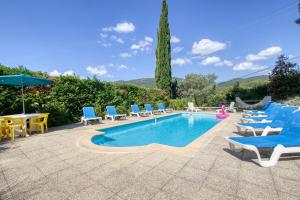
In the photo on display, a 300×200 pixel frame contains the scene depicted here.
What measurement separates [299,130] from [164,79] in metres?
17.5

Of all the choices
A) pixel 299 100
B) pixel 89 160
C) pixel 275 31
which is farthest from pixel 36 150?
pixel 275 31

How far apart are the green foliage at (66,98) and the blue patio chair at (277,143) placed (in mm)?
8321

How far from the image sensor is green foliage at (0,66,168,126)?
792 cm

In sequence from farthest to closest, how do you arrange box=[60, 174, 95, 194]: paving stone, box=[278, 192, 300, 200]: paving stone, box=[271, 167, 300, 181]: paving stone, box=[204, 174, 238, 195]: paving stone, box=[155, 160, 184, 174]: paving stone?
box=[155, 160, 184, 174]: paving stone, box=[271, 167, 300, 181]: paving stone, box=[60, 174, 95, 194]: paving stone, box=[204, 174, 238, 195]: paving stone, box=[278, 192, 300, 200]: paving stone

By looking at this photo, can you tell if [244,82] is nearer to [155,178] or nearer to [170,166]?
[170,166]

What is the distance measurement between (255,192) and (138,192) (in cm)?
155

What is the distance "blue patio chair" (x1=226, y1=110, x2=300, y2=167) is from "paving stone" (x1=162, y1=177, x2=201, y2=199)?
1432mm

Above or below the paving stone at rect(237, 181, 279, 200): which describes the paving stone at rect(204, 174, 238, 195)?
above

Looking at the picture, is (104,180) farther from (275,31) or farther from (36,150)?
(275,31)

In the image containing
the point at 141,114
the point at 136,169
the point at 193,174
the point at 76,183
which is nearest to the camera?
the point at 76,183

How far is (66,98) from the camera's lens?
1001 cm

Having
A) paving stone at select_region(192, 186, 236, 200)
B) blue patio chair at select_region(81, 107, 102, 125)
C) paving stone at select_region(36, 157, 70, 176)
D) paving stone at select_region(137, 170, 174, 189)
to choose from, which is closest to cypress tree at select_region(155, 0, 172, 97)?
blue patio chair at select_region(81, 107, 102, 125)

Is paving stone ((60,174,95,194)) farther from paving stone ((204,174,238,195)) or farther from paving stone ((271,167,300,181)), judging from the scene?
paving stone ((271,167,300,181))

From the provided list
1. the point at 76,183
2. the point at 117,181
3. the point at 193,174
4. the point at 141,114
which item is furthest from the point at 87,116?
the point at 193,174
